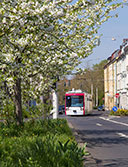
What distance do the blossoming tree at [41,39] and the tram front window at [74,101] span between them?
91.3 ft

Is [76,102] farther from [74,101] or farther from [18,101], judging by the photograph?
[18,101]

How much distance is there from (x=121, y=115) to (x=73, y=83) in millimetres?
54741

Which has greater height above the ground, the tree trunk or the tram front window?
the tram front window

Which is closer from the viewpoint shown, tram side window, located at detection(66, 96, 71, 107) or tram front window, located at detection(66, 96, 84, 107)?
tram front window, located at detection(66, 96, 84, 107)

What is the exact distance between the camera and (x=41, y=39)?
9.49 meters

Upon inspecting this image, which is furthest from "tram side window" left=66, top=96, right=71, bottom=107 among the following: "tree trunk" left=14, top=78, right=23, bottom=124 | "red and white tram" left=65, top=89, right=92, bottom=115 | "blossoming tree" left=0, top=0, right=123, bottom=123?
"tree trunk" left=14, top=78, right=23, bottom=124

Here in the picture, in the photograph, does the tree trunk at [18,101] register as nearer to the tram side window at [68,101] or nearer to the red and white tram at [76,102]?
the red and white tram at [76,102]

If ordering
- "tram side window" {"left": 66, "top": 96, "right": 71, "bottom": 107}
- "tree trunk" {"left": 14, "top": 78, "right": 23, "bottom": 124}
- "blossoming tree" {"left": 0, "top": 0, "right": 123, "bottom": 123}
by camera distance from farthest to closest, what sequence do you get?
"tram side window" {"left": 66, "top": 96, "right": 71, "bottom": 107} → "tree trunk" {"left": 14, "top": 78, "right": 23, "bottom": 124} → "blossoming tree" {"left": 0, "top": 0, "right": 123, "bottom": 123}

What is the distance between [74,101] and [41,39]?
117 ft

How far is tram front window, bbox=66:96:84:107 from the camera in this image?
4462 cm

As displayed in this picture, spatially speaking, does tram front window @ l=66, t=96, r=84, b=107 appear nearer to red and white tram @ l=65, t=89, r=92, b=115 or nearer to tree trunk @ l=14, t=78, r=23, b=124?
red and white tram @ l=65, t=89, r=92, b=115

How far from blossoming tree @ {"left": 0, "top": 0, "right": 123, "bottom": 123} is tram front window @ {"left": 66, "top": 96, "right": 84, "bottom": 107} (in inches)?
1095

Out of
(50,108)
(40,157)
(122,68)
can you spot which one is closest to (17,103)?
(50,108)

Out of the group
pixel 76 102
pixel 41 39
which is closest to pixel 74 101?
pixel 76 102
